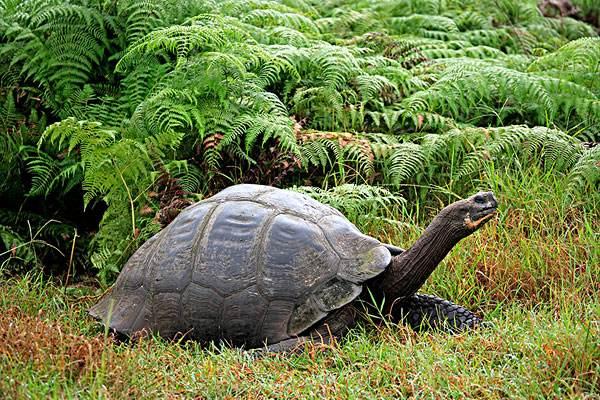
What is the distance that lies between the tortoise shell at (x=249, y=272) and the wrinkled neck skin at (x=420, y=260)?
125 millimetres

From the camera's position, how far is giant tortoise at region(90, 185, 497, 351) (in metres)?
4.69

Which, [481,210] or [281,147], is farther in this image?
[281,147]

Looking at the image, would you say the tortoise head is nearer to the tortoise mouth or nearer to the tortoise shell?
the tortoise mouth

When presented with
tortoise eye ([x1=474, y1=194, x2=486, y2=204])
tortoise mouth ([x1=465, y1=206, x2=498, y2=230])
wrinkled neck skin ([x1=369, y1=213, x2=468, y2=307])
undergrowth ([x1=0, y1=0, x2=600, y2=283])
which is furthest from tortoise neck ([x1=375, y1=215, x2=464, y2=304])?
undergrowth ([x1=0, y1=0, x2=600, y2=283])

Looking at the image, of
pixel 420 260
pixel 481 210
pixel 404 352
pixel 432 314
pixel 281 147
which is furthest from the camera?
pixel 281 147

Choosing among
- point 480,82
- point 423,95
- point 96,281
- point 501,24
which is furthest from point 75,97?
point 501,24

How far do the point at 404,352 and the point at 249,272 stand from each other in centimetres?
112

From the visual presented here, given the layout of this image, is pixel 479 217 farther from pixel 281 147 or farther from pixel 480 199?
pixel 281 147

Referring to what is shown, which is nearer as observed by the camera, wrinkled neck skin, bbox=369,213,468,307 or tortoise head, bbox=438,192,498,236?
tortoise head, bbox=438,192,498,236

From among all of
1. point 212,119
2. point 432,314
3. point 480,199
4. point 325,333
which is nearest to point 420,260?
point 432,314

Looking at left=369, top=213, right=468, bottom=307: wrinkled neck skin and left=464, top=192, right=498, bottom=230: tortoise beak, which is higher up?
left=464, top=192, right=498, bottom=230: tortoise beak

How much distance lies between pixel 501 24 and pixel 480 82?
10.4 ft

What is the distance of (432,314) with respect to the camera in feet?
16.3

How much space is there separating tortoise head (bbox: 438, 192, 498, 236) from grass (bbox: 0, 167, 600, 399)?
0.58 meters
